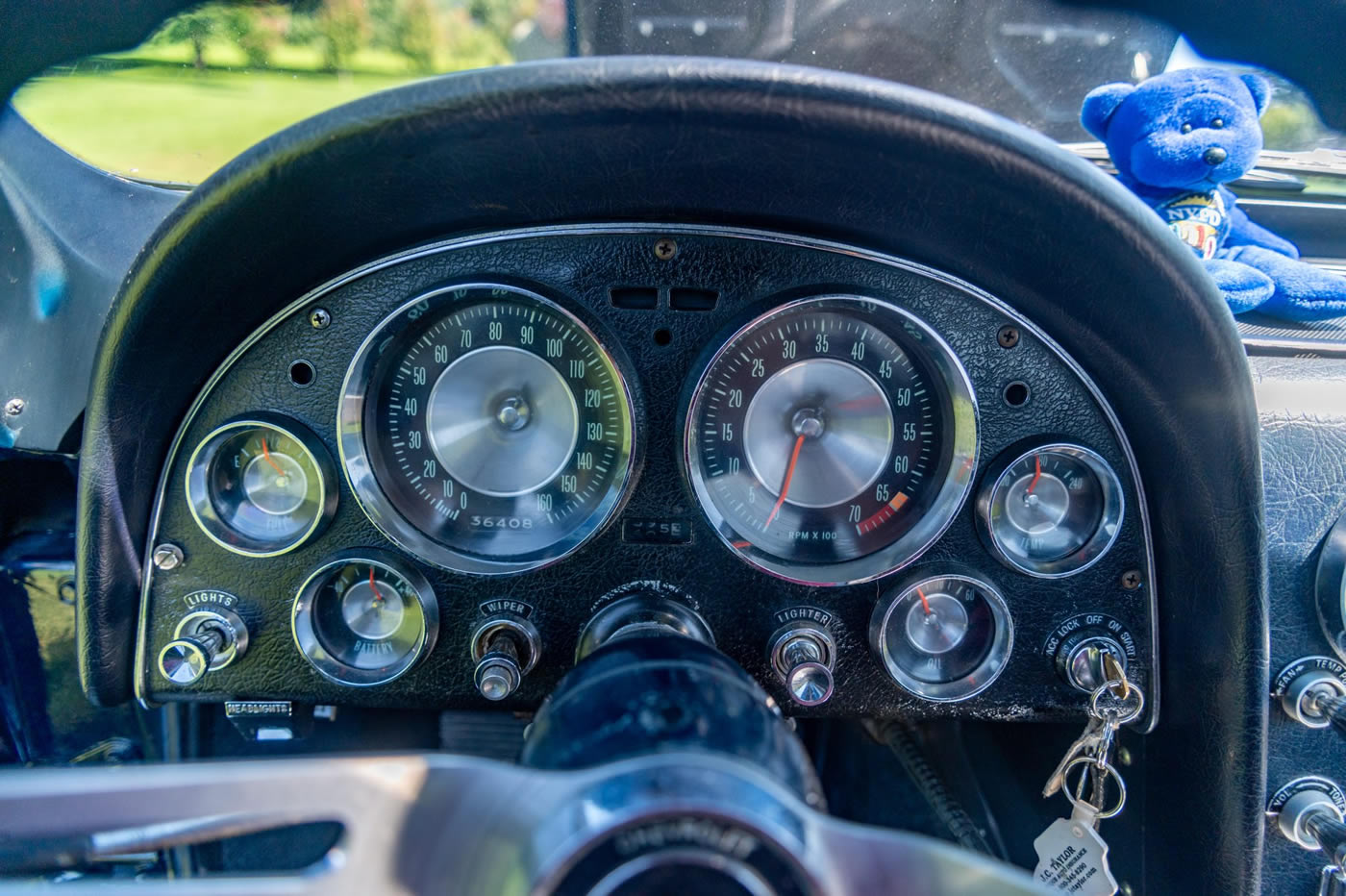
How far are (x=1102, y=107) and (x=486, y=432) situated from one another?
5.48 feet

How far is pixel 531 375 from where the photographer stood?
1891mm

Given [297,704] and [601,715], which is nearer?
[601,715]

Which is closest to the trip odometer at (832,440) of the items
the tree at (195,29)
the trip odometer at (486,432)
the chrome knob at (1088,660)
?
the trip odometer at (486,432)

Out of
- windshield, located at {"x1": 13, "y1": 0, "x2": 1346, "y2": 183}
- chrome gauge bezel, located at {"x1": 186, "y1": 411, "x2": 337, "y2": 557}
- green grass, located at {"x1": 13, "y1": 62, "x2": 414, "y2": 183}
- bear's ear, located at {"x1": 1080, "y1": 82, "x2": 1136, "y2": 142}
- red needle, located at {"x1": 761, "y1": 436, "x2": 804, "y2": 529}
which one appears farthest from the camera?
windshield, located at {"x1": 13, "y1": 0, "x2": 1346, "y2": 183}

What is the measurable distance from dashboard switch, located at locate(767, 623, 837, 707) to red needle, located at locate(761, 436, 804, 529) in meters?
0.25

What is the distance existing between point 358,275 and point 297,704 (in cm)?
101

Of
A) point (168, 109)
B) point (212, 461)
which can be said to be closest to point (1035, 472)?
point (212, 461)

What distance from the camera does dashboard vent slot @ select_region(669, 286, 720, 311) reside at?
178 centimetres

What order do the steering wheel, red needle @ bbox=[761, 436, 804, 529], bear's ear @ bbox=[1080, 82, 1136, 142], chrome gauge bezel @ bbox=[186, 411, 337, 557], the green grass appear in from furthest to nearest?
the green grass
bear's ear @ bbox=[1080, 82, 1136, 142]
red needle @ bbox=[761, 436, 804, 529]
chrome gauge bezel @ bbox=[186, 411, 337, 557]
the steering wheel

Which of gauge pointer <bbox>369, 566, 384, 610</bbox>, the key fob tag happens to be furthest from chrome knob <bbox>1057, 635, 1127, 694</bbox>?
gauge pointer <bbox>369, 566, 384, 610</bbox>

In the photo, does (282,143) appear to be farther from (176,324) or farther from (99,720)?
(99,720)

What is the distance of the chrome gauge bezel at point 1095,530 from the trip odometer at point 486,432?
755mm

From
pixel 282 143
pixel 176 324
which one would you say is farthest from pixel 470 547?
pixel 282 143

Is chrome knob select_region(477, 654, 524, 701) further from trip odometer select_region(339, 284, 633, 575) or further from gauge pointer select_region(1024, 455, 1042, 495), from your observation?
gauge pointer select_region(1024, 455, 1042, 495)
